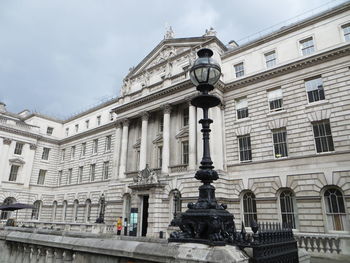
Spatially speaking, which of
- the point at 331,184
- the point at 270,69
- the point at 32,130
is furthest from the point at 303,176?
the point at 32,130

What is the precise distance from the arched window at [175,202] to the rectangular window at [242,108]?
869 cm

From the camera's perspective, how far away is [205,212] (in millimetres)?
4262

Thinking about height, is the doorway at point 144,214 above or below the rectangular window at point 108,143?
below

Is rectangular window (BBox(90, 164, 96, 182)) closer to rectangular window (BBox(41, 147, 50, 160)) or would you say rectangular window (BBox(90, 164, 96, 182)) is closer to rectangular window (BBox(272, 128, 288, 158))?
rectangular window (BBox(41, 147, 50, 160))

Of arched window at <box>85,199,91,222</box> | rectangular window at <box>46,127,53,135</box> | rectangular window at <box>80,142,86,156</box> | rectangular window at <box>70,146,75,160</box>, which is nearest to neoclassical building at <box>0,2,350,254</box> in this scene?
arched window at <box>85,199,91,222</box>

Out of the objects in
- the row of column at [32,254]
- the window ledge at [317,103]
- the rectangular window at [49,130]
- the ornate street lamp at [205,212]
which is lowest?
the row of column at [32,254]

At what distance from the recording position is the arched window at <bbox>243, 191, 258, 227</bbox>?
2059 cm

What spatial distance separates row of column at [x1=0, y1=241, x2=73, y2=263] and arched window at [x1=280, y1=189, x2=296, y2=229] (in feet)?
56.2

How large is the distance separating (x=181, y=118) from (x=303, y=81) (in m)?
11.4

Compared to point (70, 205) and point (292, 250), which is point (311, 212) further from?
point (70, 205)

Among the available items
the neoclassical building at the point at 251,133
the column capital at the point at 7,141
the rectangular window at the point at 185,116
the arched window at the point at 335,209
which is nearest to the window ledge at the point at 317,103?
the neoclassical building at the point at 251,133

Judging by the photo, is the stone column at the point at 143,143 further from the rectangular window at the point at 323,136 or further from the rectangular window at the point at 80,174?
the rectangular window at the point at 80,174

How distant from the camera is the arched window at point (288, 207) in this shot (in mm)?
18656

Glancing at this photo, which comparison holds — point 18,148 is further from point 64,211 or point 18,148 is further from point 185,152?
point 185,152
